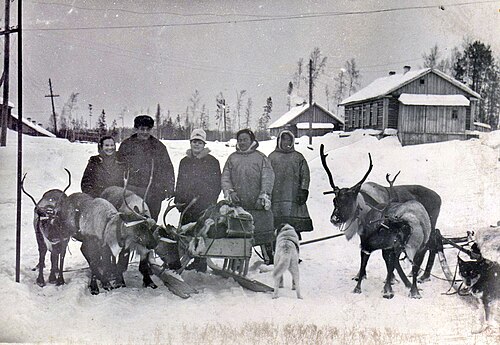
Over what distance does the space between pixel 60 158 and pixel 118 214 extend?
2.07ft

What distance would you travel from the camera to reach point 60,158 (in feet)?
11.8

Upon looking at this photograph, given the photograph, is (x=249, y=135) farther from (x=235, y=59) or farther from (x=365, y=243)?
(x=365, y=243)

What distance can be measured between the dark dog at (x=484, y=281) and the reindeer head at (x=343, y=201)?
92 centimetres

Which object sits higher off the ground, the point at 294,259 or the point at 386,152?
the point at 386,152

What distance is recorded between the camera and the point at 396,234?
355cm

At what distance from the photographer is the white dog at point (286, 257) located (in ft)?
11.2

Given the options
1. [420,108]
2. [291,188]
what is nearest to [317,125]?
[291,188]

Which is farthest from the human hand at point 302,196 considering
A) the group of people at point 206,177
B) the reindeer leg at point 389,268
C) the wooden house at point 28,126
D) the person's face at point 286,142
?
the wooden house at point 28,126

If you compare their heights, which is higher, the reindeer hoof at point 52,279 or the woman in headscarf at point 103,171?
the woman in headscarf at point 103,171


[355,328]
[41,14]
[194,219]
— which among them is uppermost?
[41,14]

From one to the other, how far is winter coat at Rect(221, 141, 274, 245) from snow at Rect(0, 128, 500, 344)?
75mm

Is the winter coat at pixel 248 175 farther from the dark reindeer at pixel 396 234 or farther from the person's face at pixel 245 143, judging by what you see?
the dark reindeer at pixel 396 234

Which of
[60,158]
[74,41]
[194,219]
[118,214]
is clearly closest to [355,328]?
[194,219]

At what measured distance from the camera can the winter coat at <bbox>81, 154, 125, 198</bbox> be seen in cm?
354
